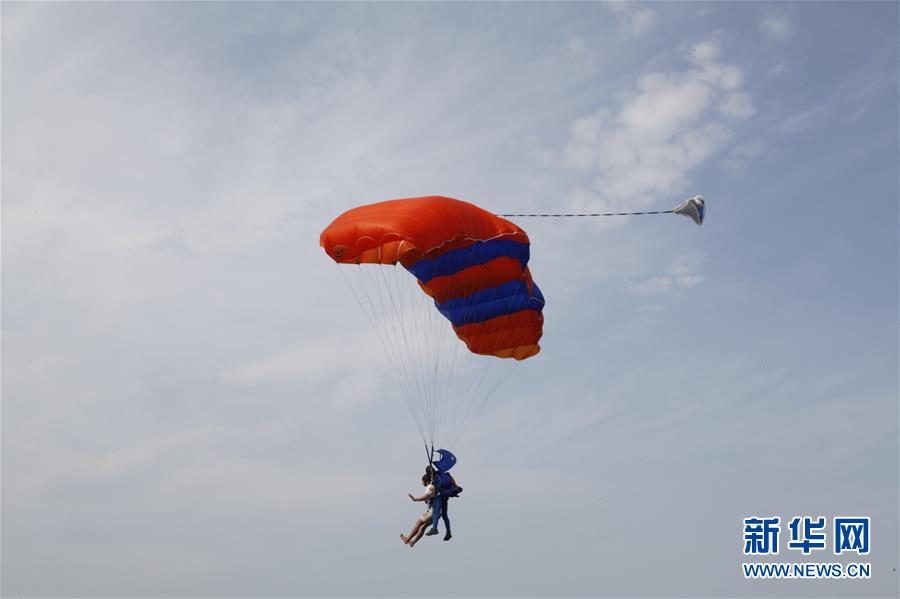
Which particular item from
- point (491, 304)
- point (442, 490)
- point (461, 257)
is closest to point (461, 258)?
point (461, 257)

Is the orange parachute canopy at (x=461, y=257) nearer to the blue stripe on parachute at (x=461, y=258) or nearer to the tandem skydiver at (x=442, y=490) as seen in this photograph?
the blue stripe on parachute at (x=461, y=258)

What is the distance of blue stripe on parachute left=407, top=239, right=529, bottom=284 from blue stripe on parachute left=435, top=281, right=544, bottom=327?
88 centimetres

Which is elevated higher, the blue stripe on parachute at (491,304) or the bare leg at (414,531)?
the blue stripe on parachute at (491,304)

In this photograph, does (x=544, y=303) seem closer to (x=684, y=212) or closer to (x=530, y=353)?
(x=530, y=353)

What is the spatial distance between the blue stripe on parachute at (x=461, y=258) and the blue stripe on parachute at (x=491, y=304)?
0.88m

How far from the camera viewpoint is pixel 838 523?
72.0 feet

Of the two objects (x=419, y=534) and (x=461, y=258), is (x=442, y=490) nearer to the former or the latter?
(x=419, y=534)

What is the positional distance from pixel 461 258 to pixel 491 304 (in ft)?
5.93

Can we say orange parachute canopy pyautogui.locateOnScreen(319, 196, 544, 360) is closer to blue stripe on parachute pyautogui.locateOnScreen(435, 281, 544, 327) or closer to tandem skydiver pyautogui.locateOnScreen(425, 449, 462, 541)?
blue stripe on parachute pyautogui.locateOnScreen(435, 281, 544, 327)

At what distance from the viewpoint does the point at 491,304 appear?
19.7 meters

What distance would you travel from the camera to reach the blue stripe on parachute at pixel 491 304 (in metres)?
19.5

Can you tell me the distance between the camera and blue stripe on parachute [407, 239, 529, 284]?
1831cm

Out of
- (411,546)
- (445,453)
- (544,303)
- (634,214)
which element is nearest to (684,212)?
(634,214)

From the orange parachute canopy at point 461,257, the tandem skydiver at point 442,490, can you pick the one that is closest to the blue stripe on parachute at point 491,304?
the orange parachute canopy at point 461,257
